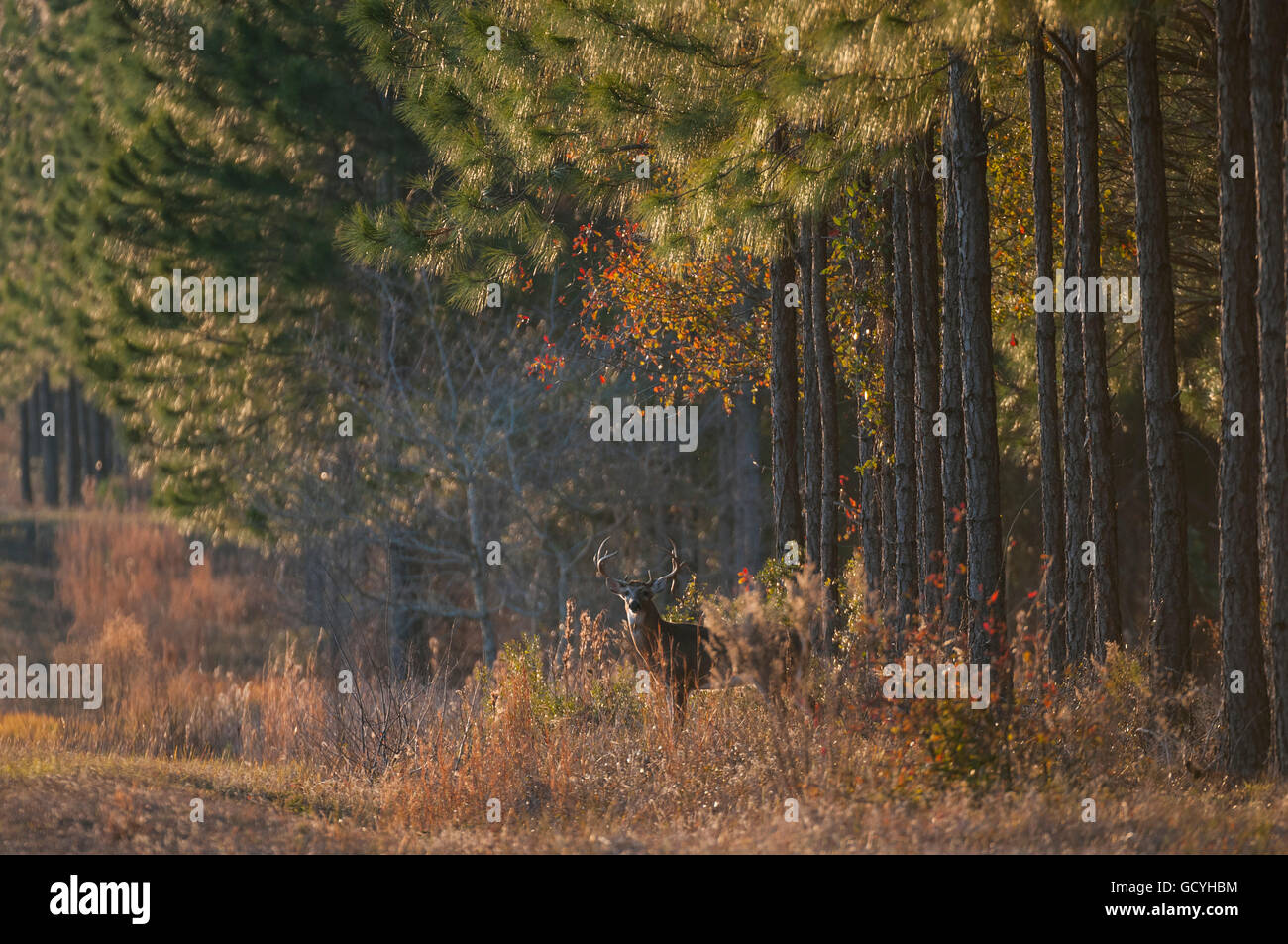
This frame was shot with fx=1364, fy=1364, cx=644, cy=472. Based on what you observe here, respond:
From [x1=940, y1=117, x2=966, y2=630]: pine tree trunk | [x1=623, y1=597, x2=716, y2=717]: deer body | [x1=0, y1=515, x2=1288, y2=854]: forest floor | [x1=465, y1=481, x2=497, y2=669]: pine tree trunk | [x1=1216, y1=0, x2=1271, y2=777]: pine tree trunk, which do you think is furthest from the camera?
[x1=465, y1=481, x2=497, y2=669]: pine tree trunk

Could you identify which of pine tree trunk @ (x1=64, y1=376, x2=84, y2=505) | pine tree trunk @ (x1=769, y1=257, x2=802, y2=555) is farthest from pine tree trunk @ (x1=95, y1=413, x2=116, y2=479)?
pine tree trunk @ (x1=769, y1=257, x2=802, y2=555)

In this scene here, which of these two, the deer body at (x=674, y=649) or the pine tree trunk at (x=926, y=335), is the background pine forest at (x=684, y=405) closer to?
the pine tree trunk at (x=926, y=335)

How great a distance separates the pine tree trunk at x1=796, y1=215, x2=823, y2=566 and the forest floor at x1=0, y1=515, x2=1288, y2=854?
4.77 m

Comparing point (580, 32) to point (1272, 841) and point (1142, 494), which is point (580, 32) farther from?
point (1142, 494)

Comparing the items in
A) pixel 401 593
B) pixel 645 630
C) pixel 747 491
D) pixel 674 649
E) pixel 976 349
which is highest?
pixel 976 349

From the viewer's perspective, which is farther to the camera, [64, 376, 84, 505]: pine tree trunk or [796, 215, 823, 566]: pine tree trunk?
[64, 376, 84, 505]: pine tree trunk

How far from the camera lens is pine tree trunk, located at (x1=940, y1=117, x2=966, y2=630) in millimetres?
11562

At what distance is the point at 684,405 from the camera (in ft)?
58.5

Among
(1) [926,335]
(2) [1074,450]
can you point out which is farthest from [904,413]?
(2) [1074,450]

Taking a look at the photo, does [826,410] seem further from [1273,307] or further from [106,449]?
[106,449]

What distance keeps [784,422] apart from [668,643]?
161 inches

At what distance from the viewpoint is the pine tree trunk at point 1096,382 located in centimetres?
1238

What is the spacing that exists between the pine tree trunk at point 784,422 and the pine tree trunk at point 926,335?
213cm

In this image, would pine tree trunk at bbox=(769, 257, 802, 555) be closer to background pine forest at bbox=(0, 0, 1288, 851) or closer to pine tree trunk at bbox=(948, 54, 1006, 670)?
background pine forest at bbox=(0, 0, 1288, 851)
